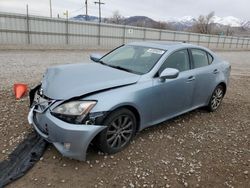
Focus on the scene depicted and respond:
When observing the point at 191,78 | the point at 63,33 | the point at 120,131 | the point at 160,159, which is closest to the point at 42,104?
the point at 120,131

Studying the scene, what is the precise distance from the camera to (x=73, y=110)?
2941mm

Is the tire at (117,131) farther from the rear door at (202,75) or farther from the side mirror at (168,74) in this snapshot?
the rear door at (202,75)

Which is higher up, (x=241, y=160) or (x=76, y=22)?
(x=76, y=22)

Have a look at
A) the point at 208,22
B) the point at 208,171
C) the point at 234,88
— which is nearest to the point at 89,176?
the point at 208,171

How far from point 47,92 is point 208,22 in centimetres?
7600

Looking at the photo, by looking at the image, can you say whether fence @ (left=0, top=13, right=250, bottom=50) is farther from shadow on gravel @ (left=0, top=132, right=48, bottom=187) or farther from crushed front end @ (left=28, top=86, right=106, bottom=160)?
crushed front end @ (left=28, top=86, right=106, bottom=160)

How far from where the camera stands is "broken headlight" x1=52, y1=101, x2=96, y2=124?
2.92 metres

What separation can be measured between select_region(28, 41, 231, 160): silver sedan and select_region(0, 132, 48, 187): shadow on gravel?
319mm

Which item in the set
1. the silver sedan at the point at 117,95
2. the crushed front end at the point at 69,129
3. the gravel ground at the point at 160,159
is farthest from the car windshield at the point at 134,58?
A: the crushed front end at the point at 69,129

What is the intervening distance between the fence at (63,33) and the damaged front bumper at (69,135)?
19435mm

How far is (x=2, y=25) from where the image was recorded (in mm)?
19344

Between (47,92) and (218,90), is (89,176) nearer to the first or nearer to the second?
(47,92)

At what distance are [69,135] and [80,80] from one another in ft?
2.70

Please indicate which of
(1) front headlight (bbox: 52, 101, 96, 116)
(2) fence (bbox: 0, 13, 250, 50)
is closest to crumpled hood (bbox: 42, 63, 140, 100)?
(1) front headlight (bbox: 52, 101, 96, 116)
